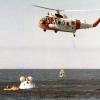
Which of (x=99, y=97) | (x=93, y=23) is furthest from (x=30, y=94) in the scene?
(x=93, y=23)

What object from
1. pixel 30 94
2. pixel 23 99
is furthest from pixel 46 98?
pixel 30 94

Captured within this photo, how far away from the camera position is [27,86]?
5743 inches

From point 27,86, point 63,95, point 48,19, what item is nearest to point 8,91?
point 27,86

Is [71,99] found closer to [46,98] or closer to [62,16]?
[46,98]

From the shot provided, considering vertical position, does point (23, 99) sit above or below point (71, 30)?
below

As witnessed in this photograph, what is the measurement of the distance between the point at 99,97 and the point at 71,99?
23.1 ft

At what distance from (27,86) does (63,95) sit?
26.2 meters

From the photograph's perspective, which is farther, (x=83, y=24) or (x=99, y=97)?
(x=99, y=97)

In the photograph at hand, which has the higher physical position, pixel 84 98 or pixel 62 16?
pixel 62 16

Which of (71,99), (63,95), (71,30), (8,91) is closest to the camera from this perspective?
(71,30)

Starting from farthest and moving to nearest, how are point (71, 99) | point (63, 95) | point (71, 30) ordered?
point (63, 95) → point (71, 99) → point (71, 30)

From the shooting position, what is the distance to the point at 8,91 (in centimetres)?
14162

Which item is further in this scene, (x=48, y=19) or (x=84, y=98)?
(x=84, y=98)

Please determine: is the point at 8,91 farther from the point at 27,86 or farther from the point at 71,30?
the point at 71,30
